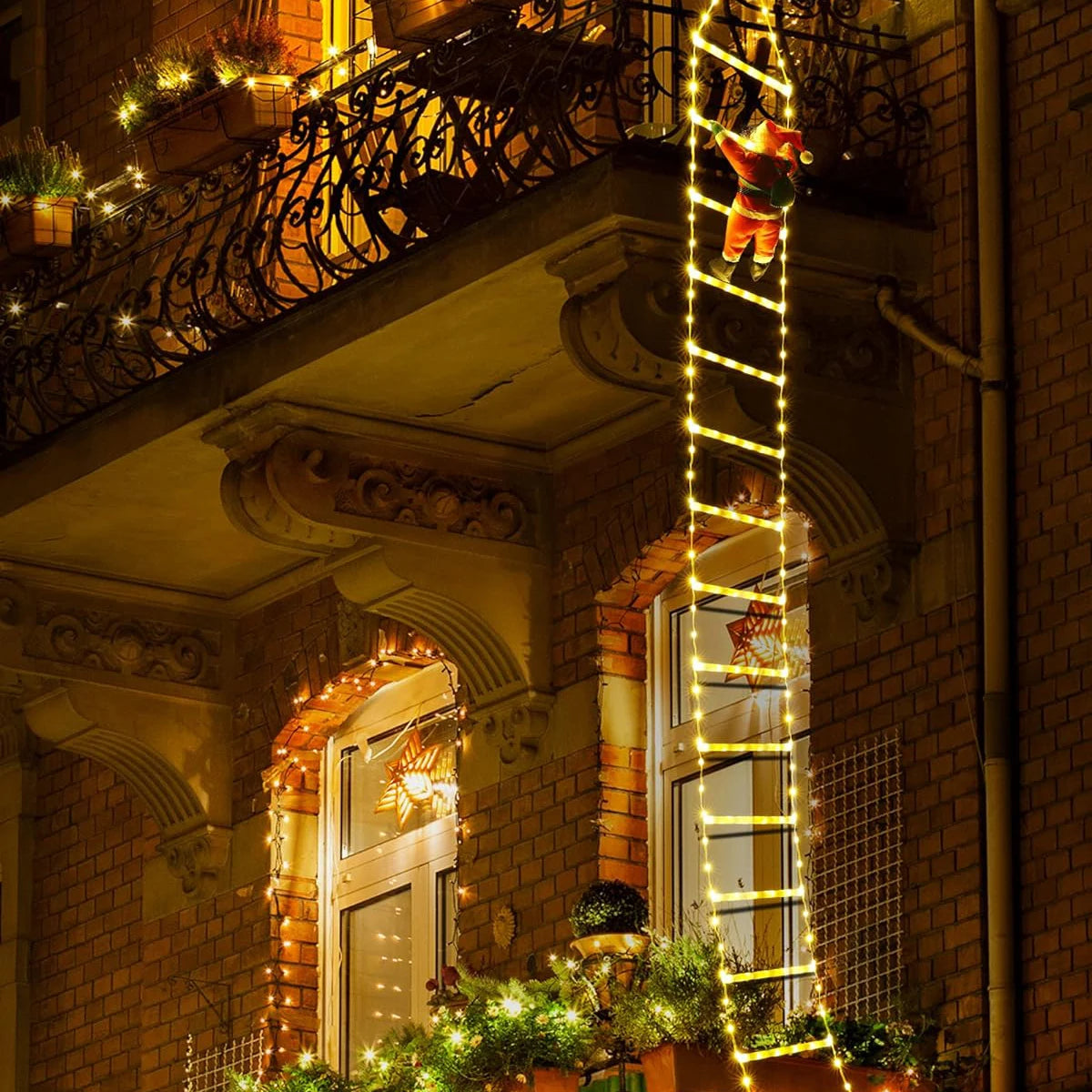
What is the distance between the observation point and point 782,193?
9.90m

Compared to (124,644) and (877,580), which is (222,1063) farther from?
(877,580)

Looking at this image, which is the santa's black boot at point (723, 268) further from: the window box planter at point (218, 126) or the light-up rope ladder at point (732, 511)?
the window box planter at point (218, 126)

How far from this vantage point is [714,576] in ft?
38.5

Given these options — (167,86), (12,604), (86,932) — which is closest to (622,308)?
(167,86)

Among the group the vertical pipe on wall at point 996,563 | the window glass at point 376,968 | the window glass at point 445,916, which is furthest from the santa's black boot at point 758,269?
the window glass at point 376,968

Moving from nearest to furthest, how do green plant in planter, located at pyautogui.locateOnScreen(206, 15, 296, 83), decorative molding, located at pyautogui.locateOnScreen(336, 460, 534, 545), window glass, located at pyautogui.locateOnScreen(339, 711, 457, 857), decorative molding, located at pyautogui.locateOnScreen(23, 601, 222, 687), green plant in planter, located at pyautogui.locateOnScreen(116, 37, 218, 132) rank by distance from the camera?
1. decorative molding, located at pyautogui.locateOnScreen(336, 460, 534, 545)
2. green plant in planter, located at pyautogui.locateOnScreen(206, 15, 296, 83)
3. green plant in planter, located at pyautogui.locateOnScreen(116, 37, 218, 132)
4. window glass, located at pyautogui.locateOnScreen(339, 711, 457, 857)
5. decorative molding, located at pyautogui.locateOnScreen(23, 601, 222, 687)

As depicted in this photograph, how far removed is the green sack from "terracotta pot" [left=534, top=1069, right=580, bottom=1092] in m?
2.63

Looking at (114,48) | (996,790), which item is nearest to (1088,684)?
(996,790)

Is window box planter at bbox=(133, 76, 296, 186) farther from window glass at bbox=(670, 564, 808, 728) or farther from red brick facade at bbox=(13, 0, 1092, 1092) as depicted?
window glass at bbox=(670, 564, 808, 728)

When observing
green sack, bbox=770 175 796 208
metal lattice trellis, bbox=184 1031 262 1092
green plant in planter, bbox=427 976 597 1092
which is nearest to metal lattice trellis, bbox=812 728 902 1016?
green plant in planter, bbox=427 976 597 1092

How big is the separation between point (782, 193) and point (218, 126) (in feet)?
9.52

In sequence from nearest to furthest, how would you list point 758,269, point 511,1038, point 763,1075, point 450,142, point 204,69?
point 763,1075 < point 758,269 < point 511,1038 < point 204,69 < point 450,142

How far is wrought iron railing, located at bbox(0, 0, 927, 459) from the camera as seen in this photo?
10734mm

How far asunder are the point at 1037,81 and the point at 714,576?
2.10m
